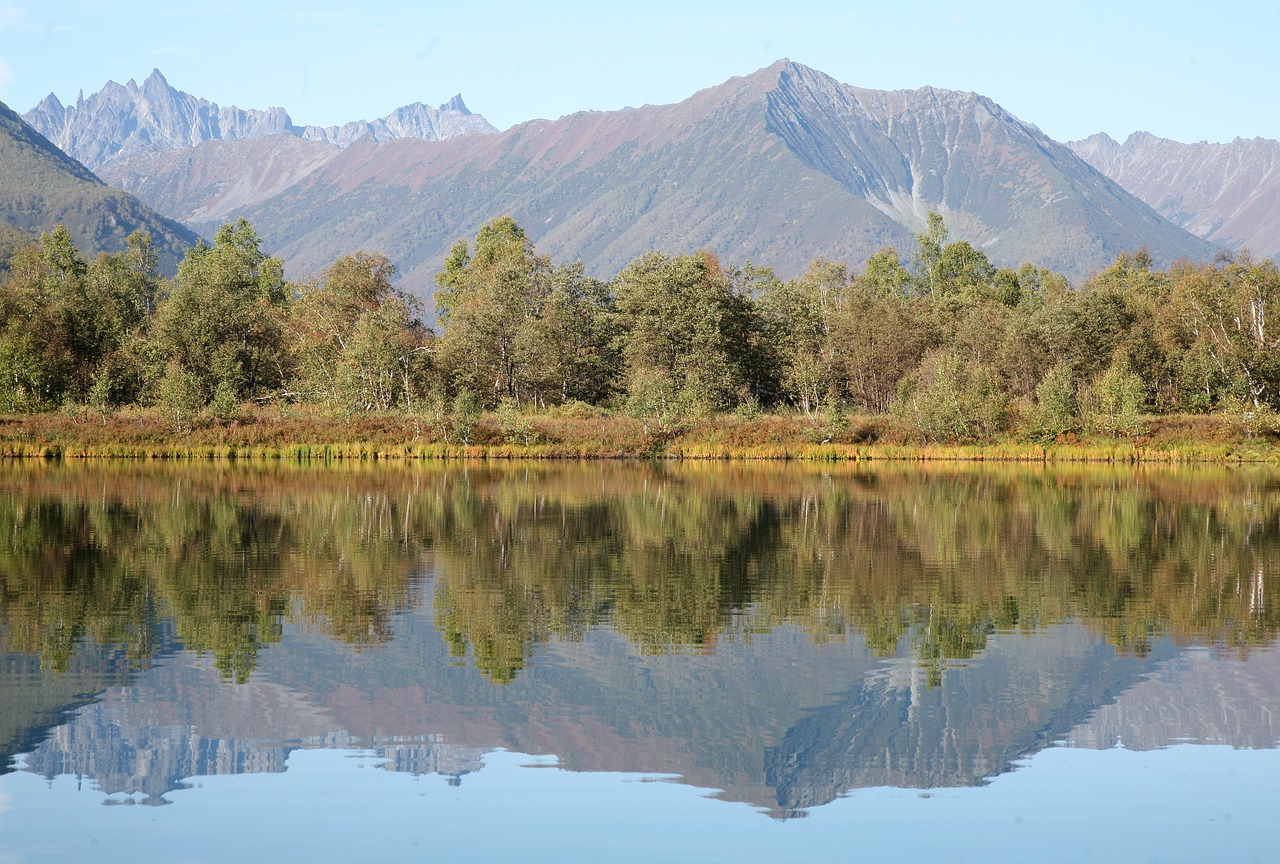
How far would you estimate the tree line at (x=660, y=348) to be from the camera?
251 feet

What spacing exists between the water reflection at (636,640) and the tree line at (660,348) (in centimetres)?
3660

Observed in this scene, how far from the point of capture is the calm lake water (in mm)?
13211

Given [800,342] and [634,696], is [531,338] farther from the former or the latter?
[634,696]

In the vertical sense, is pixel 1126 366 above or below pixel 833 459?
above

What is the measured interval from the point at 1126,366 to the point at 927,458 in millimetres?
18629

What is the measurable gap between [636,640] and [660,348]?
6659cm

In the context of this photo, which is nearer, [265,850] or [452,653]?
[265,850]

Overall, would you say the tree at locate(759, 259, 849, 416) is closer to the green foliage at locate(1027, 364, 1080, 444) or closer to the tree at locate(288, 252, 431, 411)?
the green foliage at locate(1027, 364, 1080, 444)

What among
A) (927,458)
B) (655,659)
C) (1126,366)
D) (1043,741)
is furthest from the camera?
(1126,366)

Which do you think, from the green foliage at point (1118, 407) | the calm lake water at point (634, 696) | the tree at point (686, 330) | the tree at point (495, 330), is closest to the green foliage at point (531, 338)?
the tree at point (495, 330)

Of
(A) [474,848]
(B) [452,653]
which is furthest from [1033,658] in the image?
(A) [474,848]

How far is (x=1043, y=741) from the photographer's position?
54.1 ft

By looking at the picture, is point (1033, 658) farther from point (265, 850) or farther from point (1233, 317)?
point (1233, 317)

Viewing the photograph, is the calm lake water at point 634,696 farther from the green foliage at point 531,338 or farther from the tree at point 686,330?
the green foliage at point 531,338
